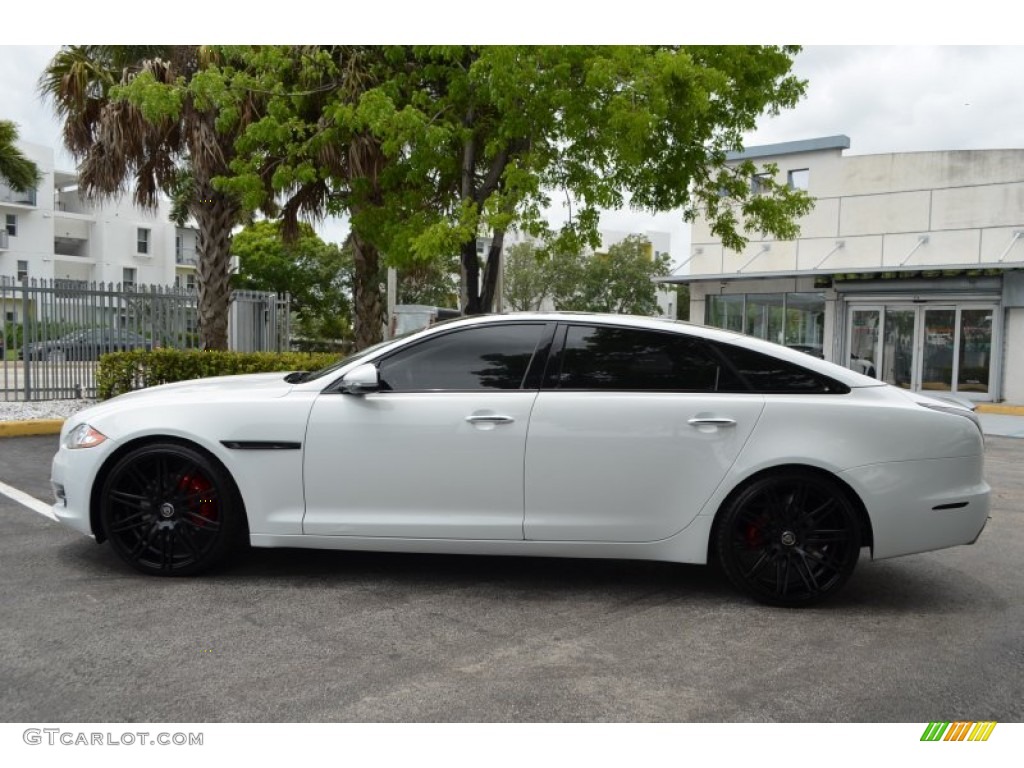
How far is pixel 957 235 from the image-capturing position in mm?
21031

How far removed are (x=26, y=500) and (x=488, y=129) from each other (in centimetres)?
806

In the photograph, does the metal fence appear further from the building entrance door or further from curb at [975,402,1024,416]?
curb at [975,402,1024,416]

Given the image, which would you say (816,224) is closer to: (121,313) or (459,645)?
(121,313)

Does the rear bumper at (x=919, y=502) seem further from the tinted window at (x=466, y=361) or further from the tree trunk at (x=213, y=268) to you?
the tree trunk at (x=213, y=268)

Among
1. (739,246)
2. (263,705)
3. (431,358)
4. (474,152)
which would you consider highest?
(474,152)

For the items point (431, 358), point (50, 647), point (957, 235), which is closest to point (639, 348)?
point (431, 358)

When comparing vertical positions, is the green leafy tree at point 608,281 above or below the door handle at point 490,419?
above

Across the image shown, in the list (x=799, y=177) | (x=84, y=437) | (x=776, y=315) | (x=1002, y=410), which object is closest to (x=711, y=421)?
(x=84, y=437)

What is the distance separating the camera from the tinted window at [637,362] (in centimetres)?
455

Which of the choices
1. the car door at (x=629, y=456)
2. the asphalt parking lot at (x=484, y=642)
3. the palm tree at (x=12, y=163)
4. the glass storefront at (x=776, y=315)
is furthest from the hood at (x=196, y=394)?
the palm tree at (x=12, y=163)

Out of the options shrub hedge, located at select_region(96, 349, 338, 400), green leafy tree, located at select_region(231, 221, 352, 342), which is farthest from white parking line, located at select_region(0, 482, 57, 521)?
green leafy tree, located at select_region(231, 221, 352, 342)

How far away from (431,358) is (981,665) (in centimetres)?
293

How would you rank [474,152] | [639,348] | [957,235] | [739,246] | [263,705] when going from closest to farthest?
[263,705]
[639,348]
[474,152]
[739,246]
[957,235]
